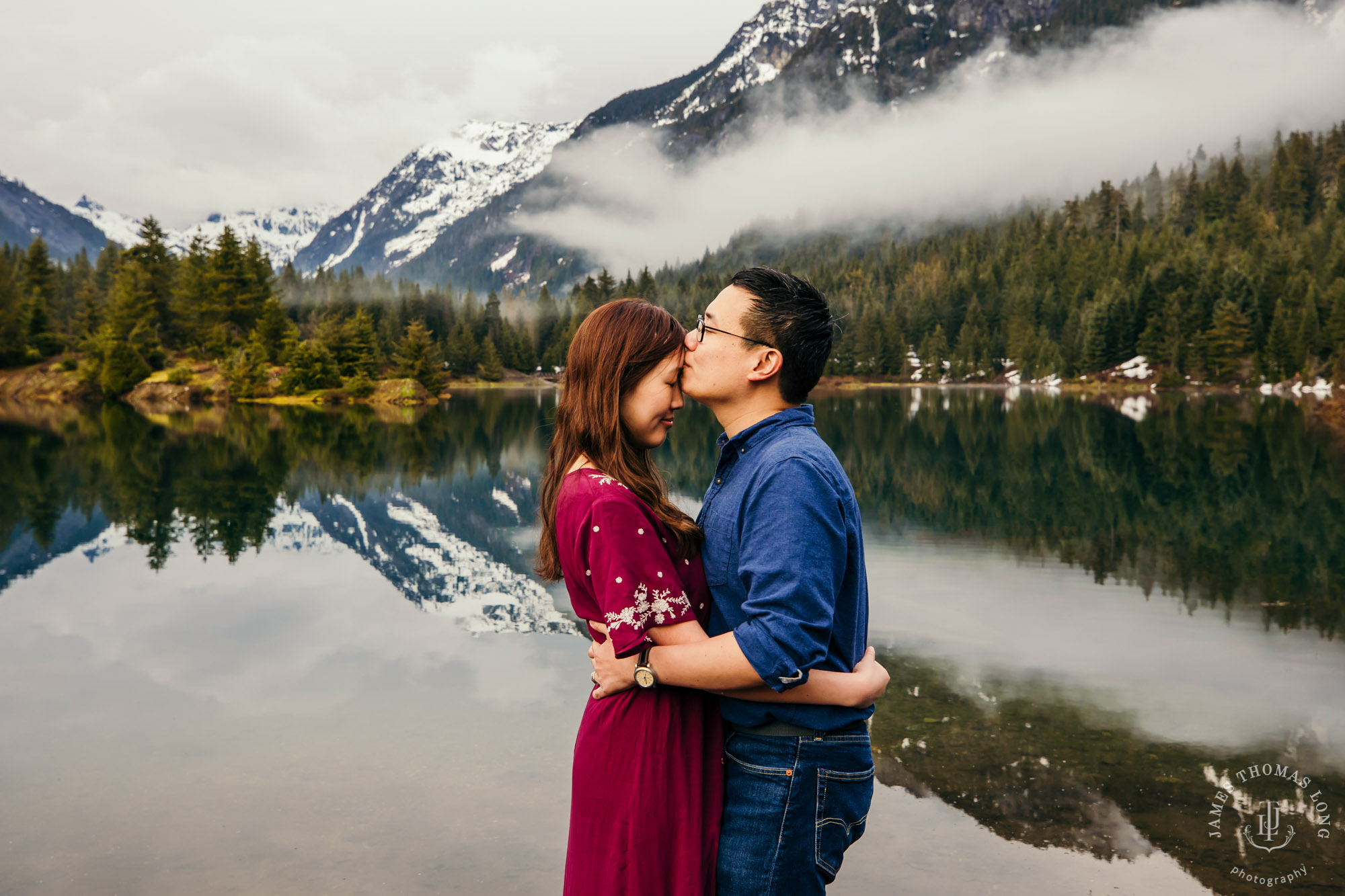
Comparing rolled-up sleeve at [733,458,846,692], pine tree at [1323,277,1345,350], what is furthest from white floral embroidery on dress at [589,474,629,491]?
pine tree at [1323,277,1345,350]

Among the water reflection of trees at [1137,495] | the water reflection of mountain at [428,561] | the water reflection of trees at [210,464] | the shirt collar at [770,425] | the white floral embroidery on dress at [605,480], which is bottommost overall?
the water reflection of trees at [1137,495]

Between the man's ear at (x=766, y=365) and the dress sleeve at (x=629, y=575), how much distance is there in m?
0.58

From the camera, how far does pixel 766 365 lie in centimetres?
253

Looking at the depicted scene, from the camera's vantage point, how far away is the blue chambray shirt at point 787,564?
211 centimetres

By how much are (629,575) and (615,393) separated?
0.60 meters

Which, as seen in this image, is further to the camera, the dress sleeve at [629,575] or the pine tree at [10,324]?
the pine tree at [10,324]

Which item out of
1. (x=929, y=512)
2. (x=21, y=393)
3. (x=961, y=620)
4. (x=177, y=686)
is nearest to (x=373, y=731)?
(x=177, y=686)

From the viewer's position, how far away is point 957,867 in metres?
4.95

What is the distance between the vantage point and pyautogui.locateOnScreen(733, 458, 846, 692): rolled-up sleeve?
210 cm

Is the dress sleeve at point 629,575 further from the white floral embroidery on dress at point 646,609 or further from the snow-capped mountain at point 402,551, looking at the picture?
the snow-capped mountain at point 402,551

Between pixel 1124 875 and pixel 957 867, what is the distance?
96 centimetres

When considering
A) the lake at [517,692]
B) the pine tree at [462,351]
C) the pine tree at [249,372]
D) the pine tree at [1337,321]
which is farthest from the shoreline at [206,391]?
the lake at [517,692]

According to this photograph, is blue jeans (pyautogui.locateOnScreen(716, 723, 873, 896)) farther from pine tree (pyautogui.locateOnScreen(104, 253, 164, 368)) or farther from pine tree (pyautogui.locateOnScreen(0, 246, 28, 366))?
pine tree (pyautogui.locateOnScreen(0, 246, 28, 366))

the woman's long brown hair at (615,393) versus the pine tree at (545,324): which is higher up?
the pine tree at (545,324)
